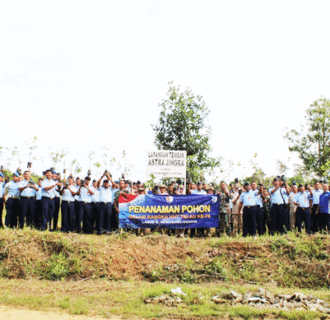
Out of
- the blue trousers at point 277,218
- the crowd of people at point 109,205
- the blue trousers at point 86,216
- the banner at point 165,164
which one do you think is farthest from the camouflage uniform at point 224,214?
the blue trousers at point 86,216

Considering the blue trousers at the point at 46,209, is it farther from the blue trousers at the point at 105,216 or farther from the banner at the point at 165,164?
the banner at the point at 165,164

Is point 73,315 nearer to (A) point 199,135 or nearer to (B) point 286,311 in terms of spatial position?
(B) point 286,311

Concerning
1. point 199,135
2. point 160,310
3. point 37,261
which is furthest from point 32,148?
point 160,310

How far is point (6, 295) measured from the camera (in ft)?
21.9

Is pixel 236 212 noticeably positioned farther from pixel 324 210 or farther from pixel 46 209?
pixel 46 209

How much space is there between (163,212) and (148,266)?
2.92 m

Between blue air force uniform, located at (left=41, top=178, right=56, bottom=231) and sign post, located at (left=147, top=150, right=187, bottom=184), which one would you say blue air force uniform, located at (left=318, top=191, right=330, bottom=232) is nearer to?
sign post, located at (left=147, top=150, right=187, bottom=184)

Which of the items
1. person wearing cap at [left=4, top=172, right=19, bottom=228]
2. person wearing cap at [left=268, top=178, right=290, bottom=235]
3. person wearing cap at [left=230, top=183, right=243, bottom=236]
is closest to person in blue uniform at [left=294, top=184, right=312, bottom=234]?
person wearing cap at [left=268, top=178, right=290, bottom=235]

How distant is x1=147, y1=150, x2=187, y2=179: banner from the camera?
43.2 ft

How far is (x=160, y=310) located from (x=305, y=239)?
519 centimetres

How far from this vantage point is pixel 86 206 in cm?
1145

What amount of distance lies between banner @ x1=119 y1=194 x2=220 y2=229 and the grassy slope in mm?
1559

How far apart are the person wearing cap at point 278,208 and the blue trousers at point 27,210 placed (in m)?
7.73

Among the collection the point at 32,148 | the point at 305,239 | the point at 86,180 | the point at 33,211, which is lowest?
the point at 305,239
